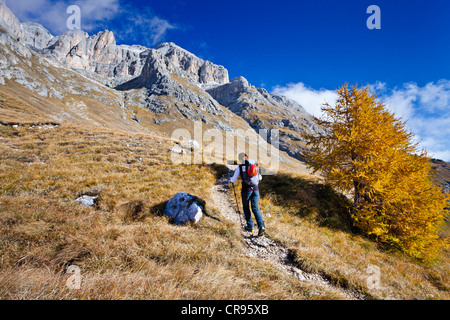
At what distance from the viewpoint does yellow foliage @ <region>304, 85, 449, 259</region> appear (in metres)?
8.99

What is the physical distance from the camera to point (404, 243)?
8.84m

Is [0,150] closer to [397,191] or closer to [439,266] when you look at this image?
[397,191]

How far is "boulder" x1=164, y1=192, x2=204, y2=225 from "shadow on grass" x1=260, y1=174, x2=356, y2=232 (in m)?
5.74

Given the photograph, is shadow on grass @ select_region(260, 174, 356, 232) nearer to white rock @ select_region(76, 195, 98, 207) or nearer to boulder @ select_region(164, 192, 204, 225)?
boulder @ select_region(164, 192, 204, 225)

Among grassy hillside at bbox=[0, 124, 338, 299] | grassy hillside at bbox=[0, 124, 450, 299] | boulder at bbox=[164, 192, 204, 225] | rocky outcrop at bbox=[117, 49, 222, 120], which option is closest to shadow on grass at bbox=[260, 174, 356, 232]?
grassy hillside at bbox=[0, 124, 450, 299]

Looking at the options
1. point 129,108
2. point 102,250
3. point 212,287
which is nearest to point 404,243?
point 212,287

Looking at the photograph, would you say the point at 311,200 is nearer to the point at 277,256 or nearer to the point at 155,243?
the point at 277,256

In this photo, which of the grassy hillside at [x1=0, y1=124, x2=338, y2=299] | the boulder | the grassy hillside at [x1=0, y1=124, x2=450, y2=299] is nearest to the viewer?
the grassy hillside at [x1=0, y1=124, x2=338, y2=299]

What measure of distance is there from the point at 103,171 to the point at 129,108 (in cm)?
12525

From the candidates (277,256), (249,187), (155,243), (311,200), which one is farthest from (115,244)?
(311,200)

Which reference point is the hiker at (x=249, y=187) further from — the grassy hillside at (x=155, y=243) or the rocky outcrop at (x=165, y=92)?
the rocky outcrop at (x=165, y=92)

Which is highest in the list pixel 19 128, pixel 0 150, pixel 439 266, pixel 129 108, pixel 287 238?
pixel 129 108

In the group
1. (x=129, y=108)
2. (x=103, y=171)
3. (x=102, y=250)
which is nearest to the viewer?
(x=102, y=250)

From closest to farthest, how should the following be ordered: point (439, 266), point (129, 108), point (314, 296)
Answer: point (314, 296) < point (439, 266) < point (129, 108)
